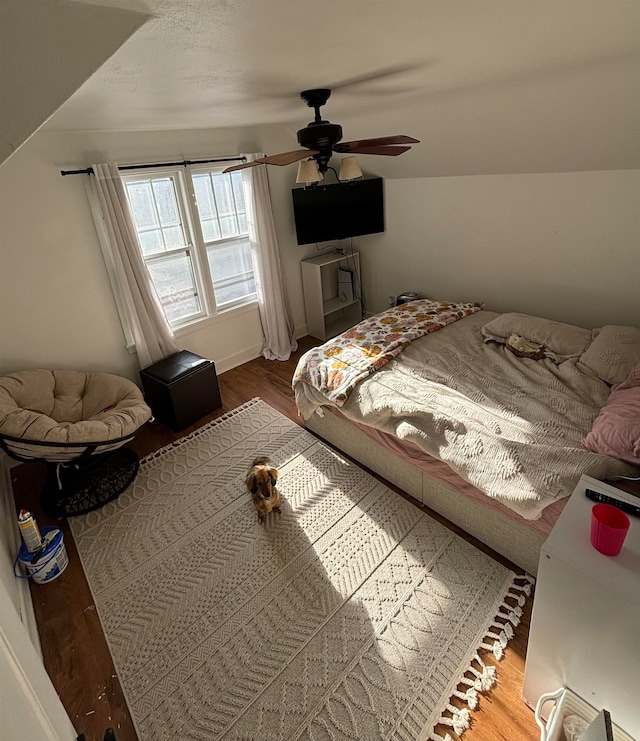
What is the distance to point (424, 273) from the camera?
4.10m

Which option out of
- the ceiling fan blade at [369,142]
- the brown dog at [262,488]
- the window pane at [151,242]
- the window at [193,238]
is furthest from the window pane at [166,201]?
the brown dog at [262,488]

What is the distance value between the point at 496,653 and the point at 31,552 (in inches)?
86.8

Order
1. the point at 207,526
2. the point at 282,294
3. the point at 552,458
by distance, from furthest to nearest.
Result: the point at 282,294 → the point at 207,526 → the point at 552,458

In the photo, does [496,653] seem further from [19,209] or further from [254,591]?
[19,209]

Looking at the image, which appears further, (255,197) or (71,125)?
(255,197)

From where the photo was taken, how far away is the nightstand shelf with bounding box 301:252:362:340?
4250 millimetres

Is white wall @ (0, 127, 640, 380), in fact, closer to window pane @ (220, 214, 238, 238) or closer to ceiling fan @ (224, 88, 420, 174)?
window pane @ (220, 214, 238, 238)

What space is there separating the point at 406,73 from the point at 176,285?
2.51m

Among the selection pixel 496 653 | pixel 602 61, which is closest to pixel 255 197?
pixel 602 61

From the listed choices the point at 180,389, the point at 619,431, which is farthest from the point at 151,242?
the point at 619,431

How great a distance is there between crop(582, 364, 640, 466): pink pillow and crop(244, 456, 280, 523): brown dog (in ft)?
5.15

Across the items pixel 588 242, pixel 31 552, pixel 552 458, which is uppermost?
pixel 588 242

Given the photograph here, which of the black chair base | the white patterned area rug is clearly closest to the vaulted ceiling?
the black chair base

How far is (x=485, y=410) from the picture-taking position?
7.41ft
